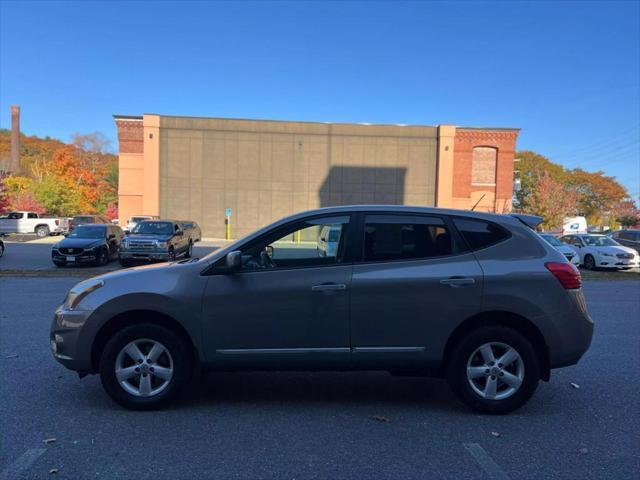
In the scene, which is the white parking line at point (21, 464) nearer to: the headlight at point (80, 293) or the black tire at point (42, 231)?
the headlight at point (80, 293)

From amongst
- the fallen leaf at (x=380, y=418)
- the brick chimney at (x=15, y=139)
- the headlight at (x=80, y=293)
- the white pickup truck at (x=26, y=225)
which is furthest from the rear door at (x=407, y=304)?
the brick chimney at (x=15, y=139)

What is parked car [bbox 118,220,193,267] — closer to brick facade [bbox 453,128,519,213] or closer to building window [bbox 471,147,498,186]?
brick facade [bbox 453,128,519,213]

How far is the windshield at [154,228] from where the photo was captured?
18609mm

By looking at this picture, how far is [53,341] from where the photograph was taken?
4254 mm

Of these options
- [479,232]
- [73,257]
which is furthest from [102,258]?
[479,232]

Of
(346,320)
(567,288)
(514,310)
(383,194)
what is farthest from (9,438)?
(383,194)

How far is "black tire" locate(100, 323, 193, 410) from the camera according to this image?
409 cm

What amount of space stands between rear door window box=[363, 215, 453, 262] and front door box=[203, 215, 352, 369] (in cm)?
33

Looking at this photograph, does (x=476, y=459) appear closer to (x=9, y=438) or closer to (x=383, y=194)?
(x=9, y=438)

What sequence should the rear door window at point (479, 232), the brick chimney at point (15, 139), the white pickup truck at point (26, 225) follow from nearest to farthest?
the rear door window at point (479, 232) → the white pickup truck at point (26, 225) → the brick chimney at point (15, 139)

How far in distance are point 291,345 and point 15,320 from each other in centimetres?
599

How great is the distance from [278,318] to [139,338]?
121 centimetres

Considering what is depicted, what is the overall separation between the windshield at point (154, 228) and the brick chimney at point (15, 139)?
58153 millimetres

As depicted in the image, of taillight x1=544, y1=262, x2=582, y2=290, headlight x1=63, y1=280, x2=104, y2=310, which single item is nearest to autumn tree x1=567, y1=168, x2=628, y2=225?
taillight x1=544, y1=262, x2=582, y2=290
